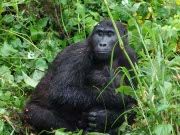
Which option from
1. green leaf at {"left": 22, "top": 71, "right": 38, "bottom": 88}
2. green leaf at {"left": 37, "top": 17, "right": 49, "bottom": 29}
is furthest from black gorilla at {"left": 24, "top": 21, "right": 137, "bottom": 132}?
green leaf at {"left": 37, "top": 17, "right": 49, "bottom": 29}

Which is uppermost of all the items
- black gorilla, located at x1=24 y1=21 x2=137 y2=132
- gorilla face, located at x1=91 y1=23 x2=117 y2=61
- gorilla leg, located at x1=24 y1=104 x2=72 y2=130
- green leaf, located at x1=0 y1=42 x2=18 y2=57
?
gorilla face, located at x1=91 y1=23 x2=117 y2=61

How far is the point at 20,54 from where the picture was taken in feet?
25.3

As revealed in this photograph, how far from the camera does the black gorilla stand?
21.7 feet

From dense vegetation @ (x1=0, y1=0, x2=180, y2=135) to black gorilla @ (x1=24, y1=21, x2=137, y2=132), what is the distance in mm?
183

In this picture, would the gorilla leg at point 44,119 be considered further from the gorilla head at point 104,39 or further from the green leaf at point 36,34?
the green leaf at point 36,34

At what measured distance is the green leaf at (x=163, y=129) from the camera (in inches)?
207

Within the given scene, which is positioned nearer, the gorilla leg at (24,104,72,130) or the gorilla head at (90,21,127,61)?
the gorilla head at (90,21,127,61)

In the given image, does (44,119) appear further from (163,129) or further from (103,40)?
(163,129)

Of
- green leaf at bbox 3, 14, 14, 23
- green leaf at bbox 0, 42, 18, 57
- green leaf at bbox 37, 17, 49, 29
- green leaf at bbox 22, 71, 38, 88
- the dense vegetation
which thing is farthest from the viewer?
green leaf at bbox 37, 17, 49, 29

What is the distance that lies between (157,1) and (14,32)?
1.94 m

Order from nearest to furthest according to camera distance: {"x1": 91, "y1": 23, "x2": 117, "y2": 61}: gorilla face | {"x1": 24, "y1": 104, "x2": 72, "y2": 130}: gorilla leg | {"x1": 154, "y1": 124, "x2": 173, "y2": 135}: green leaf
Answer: {"x1": 154, "y1": 124, "x2": 173, "y2": 135}: green leaf
{"x1": 91, "y1": 23, "x2": 117, "y2": 61}: gorilla face
{"x1": 24, "y1": 104, "x2": 72, "y2": 130}: gorilla leg

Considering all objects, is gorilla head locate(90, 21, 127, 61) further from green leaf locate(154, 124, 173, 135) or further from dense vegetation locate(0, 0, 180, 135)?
green leaf locate(154, 124, 173, 135)

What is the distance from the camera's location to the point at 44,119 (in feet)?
22.0

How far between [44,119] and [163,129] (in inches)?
68.0
